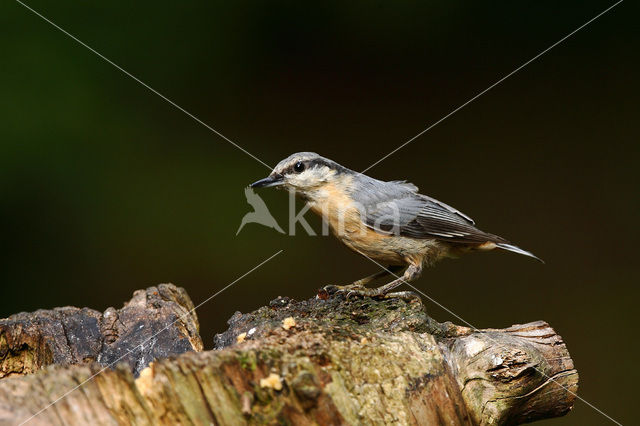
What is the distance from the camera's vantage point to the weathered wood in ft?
7.47

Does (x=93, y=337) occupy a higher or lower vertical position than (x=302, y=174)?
lower

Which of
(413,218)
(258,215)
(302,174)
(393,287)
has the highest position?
(302,174)

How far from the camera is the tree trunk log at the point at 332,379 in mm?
1426

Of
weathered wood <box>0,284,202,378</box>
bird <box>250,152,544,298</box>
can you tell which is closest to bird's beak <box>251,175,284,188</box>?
bird <box>250,152,544,298</box>

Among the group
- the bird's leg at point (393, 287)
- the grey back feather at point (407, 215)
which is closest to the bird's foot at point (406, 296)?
the bird's leg at point (393, 287)

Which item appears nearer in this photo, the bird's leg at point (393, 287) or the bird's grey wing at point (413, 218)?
the bird's leg at point (393, 287)

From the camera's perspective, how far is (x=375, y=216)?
292cm

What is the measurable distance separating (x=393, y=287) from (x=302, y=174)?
64 cm

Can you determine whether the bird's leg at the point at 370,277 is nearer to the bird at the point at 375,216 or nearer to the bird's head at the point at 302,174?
the bird at the point at 375,216

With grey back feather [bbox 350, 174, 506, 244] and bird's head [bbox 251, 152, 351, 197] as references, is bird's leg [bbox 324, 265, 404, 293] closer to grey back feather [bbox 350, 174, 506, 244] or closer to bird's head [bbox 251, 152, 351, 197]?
grey back feather [bbox 350, 174, 506, 244]

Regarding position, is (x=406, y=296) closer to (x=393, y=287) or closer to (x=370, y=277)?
(x=393, y=287)

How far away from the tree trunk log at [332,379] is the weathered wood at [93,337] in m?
0.28

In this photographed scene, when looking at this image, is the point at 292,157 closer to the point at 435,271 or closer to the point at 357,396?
the point at 357,396

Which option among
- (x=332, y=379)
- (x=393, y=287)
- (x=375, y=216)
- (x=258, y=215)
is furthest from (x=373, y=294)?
(x=258, y=215)
